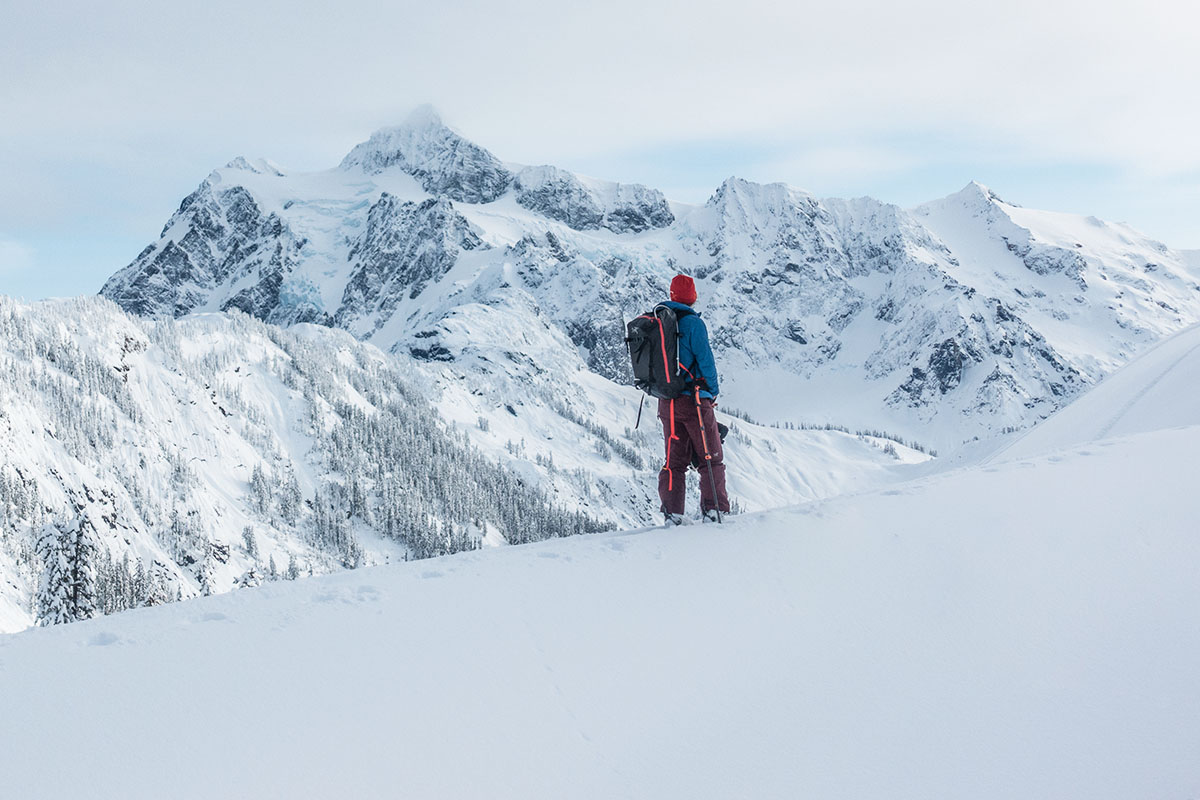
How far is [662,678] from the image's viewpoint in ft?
17.4

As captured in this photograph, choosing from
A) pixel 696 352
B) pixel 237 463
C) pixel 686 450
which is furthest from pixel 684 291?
pixel 237 463

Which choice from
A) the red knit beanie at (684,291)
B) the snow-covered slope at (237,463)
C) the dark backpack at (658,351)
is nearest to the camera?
the dark backpack at (658,351)

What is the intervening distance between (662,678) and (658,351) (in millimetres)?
4903

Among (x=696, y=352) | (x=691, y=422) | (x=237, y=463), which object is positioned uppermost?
(x=696, y=352)

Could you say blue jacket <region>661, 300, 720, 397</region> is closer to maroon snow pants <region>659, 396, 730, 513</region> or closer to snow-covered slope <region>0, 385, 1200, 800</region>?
maroon snow pants <region>659, 396, 730, 513</region>

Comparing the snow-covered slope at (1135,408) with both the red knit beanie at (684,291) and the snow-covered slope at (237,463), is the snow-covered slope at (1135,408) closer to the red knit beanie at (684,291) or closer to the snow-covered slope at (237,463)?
the red knit beanie at (684,291)

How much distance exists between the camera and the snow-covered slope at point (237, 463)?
280 feet

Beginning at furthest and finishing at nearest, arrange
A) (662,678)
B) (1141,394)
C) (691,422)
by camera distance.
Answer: (1141,394) < (691,422) < (662,678)

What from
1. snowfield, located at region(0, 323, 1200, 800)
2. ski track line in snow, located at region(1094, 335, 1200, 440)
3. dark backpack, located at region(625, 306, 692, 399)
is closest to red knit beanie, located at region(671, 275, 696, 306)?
dark backpack, located at region(625, 306, 692, 399)

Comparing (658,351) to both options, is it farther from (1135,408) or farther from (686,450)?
(1135,408)

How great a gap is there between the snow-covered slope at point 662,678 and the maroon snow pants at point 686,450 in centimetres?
178

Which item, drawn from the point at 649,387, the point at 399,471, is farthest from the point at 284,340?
the point at 649,387

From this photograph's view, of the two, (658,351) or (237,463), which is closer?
(658,351)

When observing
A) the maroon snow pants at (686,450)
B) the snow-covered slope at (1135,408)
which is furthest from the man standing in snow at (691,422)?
the snow-covered slope at (1135,408)
